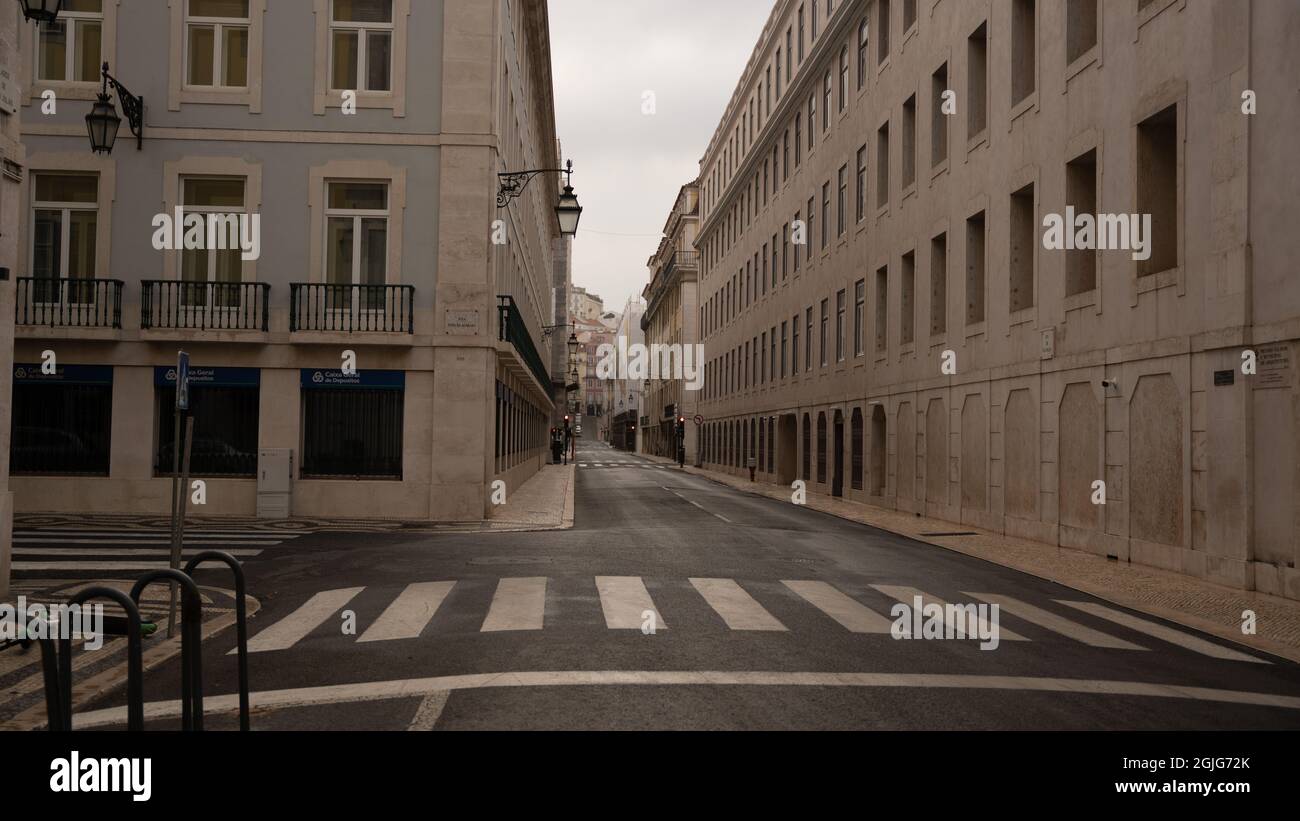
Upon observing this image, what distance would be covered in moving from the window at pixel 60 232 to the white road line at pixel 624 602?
47.4 feet

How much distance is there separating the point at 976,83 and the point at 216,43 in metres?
16.5

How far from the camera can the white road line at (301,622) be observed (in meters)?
8.13

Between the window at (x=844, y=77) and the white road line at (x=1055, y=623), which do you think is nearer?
the white road line at (x=1055, y=623)

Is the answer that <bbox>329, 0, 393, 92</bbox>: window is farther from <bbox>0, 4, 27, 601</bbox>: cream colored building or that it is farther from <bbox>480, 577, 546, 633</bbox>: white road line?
<bbox>480, 577, 546, 633</bbox>: white road line

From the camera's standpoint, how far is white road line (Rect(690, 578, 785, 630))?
29.7ft

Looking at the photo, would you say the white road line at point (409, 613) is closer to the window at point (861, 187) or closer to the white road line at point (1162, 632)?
the white road line at point (1162, 632)

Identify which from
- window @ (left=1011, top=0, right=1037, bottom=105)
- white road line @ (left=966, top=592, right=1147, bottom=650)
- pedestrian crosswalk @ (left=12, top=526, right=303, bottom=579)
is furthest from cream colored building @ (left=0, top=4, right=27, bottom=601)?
window @ (left=1011, top=0, right=1037, bottom=105)

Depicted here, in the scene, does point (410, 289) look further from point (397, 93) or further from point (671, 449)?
point (671, 449)

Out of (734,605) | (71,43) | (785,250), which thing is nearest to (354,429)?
(71,43)

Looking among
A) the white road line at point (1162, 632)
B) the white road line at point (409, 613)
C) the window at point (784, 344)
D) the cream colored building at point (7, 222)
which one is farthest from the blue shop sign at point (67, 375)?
the window at point (784, 344)

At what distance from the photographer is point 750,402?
5000cm

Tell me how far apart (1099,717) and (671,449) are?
7817cm

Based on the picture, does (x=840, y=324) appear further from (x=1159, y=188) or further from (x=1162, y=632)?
(x=1162, y=632)

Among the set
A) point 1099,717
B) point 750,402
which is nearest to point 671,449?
point 750,402
